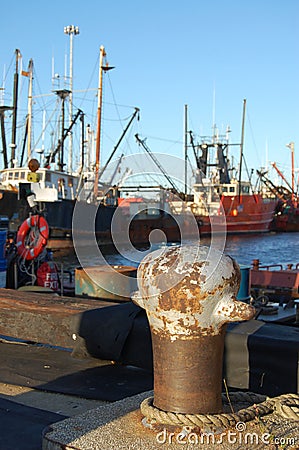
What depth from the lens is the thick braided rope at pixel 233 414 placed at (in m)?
2.96

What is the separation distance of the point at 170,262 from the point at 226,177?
63.7m

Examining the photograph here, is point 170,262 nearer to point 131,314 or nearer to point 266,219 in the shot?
point 131,314

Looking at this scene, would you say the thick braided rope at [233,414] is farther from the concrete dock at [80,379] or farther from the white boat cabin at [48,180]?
the white boat cabin at [48,180]

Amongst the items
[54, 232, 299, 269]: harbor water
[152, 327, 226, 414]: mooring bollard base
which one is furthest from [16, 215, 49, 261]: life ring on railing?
[54, 232, 299, 269]: harbor water

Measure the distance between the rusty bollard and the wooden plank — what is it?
1.87m

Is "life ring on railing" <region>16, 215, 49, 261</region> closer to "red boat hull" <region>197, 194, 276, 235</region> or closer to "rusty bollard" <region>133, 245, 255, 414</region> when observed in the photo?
"rusty bollard" <region>133, 245, 255, 414</region>

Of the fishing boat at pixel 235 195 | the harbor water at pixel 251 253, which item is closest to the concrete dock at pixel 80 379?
the harbor water at pixel 251 253

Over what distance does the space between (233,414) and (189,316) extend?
→ 1.81 feet

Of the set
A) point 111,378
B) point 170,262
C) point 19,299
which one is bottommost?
point 111,378

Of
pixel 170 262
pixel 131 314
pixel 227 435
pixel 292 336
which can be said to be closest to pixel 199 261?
pixel 170 262

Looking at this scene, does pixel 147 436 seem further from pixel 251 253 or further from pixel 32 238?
pixel 251 253

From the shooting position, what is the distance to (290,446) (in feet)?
9.18

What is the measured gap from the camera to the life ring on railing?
9711 millimetres

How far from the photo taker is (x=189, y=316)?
9.75 ft
